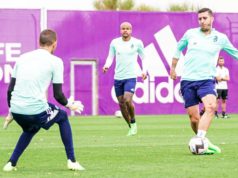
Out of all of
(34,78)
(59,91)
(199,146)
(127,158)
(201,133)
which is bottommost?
(127,158)

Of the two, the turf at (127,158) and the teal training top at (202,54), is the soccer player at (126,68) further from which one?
the teal training top at (202,54)

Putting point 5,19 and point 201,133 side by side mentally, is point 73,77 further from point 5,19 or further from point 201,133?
point 201,133

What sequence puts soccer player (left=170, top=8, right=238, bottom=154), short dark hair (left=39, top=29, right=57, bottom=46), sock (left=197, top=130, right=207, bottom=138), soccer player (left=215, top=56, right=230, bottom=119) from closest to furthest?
1. short dark hair (left=39, top=29, right=57, bottom=46)
2. sock (left=197, top=130, right=207, bottom=138)
3. soccer player (left=170, top=8, right=238, bottom=154)
4. soccer player (left=215, top=56, right=230, bottom=119)

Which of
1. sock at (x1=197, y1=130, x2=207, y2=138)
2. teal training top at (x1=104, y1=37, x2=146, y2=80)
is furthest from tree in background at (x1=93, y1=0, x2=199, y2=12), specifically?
sock at (x1=197, y1=130, x2=207, y2=138)

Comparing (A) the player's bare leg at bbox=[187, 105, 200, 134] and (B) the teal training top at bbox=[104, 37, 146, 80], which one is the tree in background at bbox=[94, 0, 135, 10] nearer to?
(B) the teal training top at bbox=[104, 37, 146, 80]

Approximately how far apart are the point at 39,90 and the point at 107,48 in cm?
2295

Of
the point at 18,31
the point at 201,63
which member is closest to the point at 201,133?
the point at 201,63

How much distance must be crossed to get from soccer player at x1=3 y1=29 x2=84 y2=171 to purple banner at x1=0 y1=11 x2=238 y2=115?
69.8 ft

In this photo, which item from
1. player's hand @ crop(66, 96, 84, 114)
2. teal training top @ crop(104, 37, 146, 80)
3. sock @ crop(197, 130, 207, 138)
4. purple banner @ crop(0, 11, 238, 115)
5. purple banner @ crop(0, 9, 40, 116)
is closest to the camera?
player's hand @ crop(66, 96, 84, 114)

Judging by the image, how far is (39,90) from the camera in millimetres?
9797

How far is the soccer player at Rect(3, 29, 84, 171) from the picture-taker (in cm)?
973

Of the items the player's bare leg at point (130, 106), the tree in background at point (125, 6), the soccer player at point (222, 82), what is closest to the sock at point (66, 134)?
the player's bare leg at point (130, 106)

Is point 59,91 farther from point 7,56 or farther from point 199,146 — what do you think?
point 7,56

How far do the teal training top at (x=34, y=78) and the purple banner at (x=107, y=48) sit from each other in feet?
70.1
